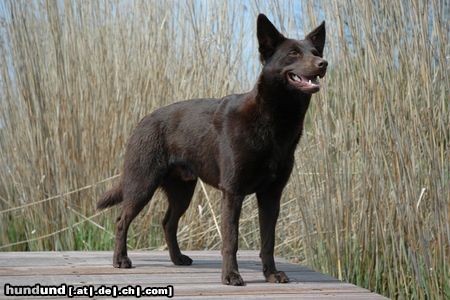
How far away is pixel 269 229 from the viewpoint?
2.96 m

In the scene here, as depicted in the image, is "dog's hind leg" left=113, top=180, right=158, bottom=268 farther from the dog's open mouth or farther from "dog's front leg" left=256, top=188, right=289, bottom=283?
the dog's open mouth

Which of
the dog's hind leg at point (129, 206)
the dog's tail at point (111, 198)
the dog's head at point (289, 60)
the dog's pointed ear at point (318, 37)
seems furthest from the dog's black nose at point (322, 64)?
the dog's tail at point (111, 198)

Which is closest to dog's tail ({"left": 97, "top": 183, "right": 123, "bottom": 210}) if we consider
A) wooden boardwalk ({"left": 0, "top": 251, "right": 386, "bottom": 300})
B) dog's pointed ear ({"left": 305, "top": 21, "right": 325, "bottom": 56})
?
wooden boardwalk ({"left": 0, "top": 251, "right": 386, "bottom": 300})

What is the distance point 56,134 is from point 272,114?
79.5 inches

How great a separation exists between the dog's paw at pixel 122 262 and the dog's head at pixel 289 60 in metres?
1.09

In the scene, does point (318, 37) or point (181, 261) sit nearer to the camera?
point (318, 37)

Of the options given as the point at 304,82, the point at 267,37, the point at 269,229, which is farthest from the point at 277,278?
the point at 267,37

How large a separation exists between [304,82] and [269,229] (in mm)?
676

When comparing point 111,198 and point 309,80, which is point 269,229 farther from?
point 111,198

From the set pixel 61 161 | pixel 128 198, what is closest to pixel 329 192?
pixel 128 198

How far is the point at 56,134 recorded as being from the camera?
4398 millimetres

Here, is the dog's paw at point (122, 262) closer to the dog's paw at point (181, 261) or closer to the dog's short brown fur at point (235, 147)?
the dog's short brown fur at point (235, 147)

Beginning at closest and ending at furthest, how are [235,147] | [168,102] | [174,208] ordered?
1. [235,147]
2. [174,208]
3. [168,102]

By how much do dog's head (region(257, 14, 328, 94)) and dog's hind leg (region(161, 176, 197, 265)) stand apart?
824 millimetres
